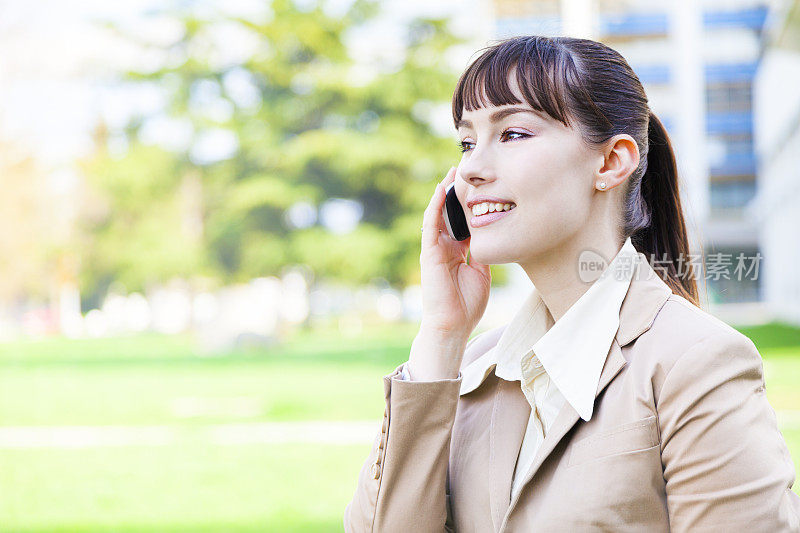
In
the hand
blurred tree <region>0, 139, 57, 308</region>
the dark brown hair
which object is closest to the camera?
the dark brown hair

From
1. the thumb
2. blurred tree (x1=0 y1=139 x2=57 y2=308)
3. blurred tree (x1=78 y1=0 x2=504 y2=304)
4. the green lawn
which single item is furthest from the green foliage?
the thumb

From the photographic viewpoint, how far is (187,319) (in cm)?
3950

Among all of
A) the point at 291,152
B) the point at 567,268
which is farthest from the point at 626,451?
the point at 291,152

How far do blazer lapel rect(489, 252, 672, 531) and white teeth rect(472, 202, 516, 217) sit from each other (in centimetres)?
30

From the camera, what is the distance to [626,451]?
5.24 feet

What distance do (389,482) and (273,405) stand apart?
8967 millimetres

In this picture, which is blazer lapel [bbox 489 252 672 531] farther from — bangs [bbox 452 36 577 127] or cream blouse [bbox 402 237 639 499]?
bangs [bbox 452 36 577 127]

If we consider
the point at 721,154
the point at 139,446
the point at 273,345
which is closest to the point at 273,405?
the point at 139,446

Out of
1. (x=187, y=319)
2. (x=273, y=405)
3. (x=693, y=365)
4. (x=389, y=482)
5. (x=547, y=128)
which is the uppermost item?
(x=547, y=128)

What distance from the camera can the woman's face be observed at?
71.6 inches

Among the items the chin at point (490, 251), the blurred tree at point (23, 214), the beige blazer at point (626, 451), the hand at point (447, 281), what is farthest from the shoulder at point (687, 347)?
the blurred tree at point (23, 214)

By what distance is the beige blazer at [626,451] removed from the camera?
4.92 feet

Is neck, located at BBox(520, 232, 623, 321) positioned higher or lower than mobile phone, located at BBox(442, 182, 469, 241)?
lower

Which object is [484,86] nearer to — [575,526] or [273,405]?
[575,526]
